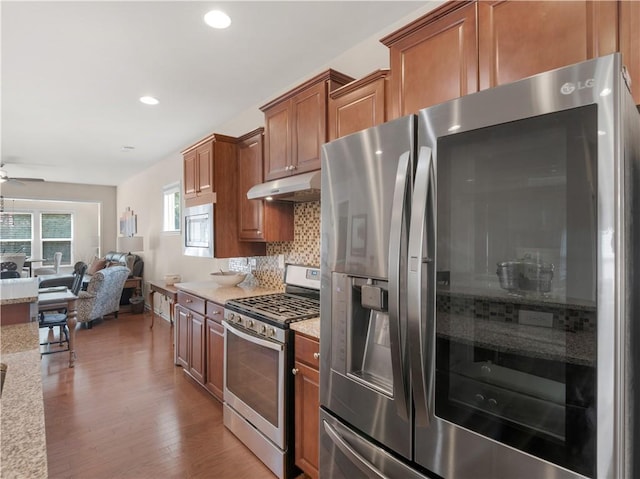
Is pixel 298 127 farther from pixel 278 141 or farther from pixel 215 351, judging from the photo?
pixel 215 351

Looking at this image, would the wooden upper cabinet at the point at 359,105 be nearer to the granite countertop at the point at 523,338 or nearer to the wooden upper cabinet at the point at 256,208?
the wooden upper cabinet at the point at 256,208

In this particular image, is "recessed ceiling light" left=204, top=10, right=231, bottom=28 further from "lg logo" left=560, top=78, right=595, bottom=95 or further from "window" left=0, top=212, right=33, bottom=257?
"window" left=0, top=212, right=33, bottom=257

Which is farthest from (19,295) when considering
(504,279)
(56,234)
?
(56,234)

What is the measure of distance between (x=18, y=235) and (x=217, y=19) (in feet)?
31.0

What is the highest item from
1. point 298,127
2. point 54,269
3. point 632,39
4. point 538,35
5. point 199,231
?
point 298,127

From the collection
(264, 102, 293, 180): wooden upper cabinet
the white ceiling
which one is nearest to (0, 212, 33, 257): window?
the white ceiling

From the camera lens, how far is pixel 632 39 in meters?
0.99

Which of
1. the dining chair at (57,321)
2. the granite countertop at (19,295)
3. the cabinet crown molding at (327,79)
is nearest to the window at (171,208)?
the dining chair at (57,321)

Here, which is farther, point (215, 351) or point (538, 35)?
point (215, 351)

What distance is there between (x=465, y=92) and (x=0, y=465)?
177 centimetres

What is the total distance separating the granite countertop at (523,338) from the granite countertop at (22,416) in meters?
1.10

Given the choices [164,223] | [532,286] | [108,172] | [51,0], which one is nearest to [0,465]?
[532,286]

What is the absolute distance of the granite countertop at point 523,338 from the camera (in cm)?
83

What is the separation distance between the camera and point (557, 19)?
1.12 metres
